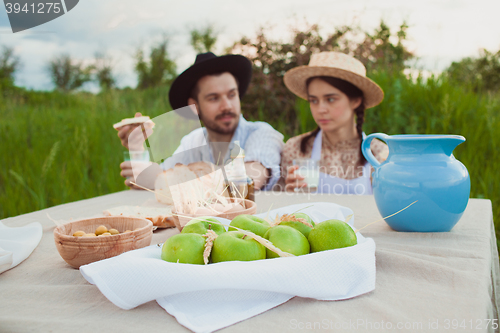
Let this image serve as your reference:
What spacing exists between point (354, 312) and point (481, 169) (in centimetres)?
275

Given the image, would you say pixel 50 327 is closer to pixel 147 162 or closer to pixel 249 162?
pixel 147 162

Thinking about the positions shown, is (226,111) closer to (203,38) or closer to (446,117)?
(446,117)

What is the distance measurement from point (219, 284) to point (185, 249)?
0.32 feet

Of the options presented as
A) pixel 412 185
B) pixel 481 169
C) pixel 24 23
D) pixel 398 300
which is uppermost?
pixel 24 23

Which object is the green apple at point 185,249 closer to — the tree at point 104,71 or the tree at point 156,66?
the tree at point 104,71

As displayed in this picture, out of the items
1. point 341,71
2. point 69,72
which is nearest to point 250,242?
point 341,71

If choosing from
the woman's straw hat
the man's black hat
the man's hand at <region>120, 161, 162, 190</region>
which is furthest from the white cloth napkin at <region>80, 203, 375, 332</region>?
the man's black hat

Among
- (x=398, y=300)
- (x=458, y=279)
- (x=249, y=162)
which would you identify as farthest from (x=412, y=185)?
(x=249, y=162)

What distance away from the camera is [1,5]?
70.6 inches

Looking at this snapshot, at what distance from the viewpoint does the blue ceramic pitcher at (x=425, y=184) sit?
946 millimetres

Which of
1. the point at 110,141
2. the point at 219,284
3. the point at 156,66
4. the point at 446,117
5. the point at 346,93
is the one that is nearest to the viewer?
the point at 219,284

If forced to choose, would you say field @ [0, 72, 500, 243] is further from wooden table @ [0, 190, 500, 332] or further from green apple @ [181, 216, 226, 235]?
green apple @ [181, 216, 226, 235]

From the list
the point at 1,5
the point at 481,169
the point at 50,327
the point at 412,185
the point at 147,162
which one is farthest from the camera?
the point at 481,169

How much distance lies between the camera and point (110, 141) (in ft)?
11.3
